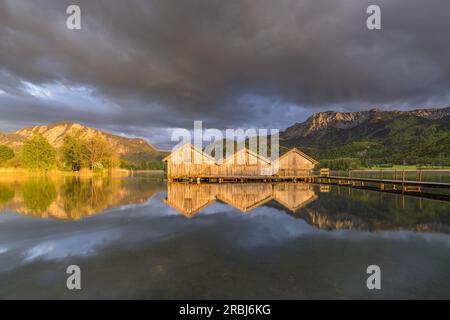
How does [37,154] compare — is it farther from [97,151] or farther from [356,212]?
[356,212]

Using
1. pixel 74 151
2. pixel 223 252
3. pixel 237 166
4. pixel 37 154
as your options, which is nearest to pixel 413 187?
pixel 237 166

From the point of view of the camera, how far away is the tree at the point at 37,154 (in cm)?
6069

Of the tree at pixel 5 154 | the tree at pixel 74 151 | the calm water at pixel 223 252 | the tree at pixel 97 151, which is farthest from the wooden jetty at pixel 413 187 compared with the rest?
the tree at pixel 5 154

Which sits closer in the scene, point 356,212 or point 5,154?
point 356,212

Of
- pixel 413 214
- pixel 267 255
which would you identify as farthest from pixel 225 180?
pixel 267 255

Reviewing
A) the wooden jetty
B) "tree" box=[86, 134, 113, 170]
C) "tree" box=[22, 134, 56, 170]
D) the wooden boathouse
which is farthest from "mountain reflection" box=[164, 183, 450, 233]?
"tree" box=[22, 134, 56, 170]

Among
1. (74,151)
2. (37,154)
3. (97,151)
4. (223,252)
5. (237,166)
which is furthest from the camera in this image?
(97,151)

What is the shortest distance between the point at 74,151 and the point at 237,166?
166 feet

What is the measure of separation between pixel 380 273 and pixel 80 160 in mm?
73483

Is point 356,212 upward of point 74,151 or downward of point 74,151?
downward

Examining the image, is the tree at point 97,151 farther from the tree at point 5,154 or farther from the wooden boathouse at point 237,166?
the wooden boathouse at point 237,166

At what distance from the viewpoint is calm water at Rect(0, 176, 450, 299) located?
5.77 meters

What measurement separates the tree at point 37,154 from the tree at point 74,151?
11.9 ft

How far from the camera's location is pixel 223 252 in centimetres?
834
